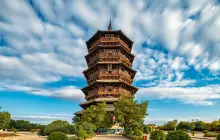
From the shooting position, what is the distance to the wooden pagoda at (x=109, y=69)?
38.8 metres

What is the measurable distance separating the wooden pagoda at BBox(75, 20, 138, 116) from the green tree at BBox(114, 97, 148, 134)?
487 cm

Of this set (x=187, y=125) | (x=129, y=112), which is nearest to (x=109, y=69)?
(x=129, y=112)

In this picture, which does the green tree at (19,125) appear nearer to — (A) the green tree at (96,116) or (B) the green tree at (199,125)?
(A) the green tree at (96,116)

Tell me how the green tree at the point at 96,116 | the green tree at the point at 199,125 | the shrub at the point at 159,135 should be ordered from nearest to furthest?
the shrub at the point at 159,135 < the green tree at the point at 96,116 < the green tree at the point at 199,125

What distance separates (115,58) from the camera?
4150 centimetres

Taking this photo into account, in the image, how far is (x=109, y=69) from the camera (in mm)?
40812

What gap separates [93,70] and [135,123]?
17.9 m

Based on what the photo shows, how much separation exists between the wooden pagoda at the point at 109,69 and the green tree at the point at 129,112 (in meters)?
4.87

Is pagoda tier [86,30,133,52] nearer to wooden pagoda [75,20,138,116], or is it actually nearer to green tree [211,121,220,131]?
wooden pagoda [75,20,138,116]

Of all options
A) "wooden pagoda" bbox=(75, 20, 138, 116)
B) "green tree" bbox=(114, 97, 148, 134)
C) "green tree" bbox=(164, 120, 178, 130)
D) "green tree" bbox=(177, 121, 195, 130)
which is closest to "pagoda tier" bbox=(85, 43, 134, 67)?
"wooden pagoda" bbox=(75, 20, 138, 116)

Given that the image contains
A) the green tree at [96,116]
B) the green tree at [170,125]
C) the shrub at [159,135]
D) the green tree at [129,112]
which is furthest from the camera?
the green tree at [170,125]

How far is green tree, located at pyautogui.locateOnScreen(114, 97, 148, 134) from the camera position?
30966 millimetres

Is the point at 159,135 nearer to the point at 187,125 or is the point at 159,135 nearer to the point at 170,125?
the point at 170,125

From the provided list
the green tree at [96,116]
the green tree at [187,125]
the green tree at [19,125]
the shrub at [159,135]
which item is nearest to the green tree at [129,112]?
the green tree at [96,116]
